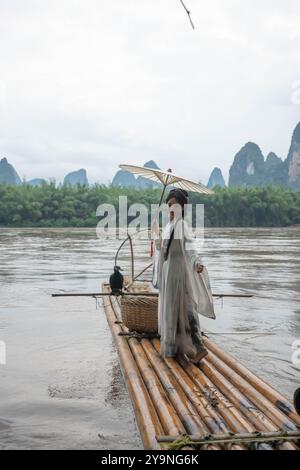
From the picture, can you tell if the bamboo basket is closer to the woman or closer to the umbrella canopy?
the woman

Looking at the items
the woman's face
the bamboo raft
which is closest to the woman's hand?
the woman's face

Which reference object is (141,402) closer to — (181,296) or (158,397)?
(158,397)

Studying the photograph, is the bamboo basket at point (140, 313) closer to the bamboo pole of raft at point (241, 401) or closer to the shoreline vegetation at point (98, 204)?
the bamboo pole of raft at point (241, 401)

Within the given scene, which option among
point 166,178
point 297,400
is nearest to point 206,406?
point 297,400

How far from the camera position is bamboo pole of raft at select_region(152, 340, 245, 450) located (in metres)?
3.15

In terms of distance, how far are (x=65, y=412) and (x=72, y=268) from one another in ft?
33.3

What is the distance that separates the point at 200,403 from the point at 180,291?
1162 mm

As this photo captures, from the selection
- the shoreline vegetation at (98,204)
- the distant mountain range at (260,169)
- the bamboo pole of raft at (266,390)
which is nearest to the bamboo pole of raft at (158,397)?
the bamboo pole of raft at (266,390)

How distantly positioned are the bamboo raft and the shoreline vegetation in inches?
1845

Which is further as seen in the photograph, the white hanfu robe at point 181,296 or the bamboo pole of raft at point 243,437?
the white hanfu robe at point 181,296

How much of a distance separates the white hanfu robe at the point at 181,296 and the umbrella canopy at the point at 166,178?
1115 millimetres

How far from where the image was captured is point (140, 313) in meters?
5.32

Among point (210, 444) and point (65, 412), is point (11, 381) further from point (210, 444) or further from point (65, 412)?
point (210, 444)

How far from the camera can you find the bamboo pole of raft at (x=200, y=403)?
315 cm
